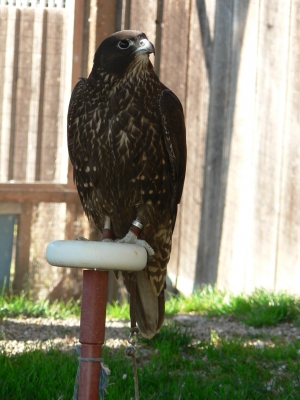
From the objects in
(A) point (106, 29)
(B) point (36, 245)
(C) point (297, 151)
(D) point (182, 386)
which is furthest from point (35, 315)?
(A) point (106, 29)

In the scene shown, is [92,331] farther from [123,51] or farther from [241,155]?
[241,155]

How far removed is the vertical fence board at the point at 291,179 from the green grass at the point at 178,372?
0.82 metres

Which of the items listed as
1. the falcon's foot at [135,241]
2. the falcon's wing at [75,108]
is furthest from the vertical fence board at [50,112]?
the falcon's foot at [135,241]

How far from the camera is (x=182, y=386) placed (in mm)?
3037

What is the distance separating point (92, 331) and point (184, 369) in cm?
142

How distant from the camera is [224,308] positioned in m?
4.41

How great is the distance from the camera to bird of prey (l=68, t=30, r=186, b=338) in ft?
10.5

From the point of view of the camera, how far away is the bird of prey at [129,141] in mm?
3203

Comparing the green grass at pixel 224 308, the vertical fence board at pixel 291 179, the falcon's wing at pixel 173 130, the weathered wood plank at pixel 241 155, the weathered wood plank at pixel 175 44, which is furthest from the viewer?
the weathered wood plank at pixel 175 44

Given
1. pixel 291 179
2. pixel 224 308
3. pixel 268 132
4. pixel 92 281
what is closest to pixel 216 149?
pixel 268 132

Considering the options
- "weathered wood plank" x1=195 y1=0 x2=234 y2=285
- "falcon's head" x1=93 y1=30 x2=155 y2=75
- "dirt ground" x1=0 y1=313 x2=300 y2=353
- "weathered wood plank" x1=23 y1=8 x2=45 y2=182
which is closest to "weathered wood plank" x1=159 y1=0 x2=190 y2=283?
"weathered wood plank" x1=195 y1=0 x2=234 y2=285

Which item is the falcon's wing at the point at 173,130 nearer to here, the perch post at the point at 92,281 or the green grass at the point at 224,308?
the green grass at the point at 224,308

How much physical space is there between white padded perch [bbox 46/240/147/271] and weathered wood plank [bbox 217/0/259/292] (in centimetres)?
280

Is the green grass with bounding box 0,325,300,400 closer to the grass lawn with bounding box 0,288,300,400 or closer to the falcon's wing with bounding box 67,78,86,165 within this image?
the grass lawn with bounding box 0,288,300,400
